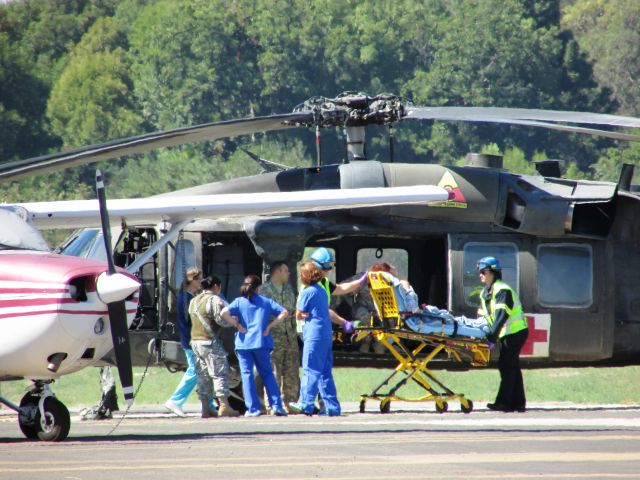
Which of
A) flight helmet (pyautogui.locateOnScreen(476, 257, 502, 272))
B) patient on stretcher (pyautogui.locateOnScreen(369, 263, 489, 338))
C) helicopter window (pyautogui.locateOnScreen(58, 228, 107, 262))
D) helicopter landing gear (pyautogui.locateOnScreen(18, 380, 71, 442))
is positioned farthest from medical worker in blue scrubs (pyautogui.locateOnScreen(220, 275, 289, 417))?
helicopter landing gear (pyautogui.locateOnScreen(18, 380, 71, 442))

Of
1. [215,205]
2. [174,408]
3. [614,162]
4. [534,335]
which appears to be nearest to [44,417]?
[215,205]

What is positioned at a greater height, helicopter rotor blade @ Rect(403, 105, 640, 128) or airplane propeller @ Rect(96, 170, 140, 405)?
helicopter rotor blade @ Rect(403, 105, 640, 128)

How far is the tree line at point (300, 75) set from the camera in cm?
6166

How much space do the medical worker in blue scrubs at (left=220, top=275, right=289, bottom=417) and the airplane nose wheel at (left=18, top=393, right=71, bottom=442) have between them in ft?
11.1

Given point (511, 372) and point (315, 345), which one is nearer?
point (315, 345)

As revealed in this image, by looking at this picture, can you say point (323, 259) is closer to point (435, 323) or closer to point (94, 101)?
point (435, 323)

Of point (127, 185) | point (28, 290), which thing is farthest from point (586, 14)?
point (28, 290)

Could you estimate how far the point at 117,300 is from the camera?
11.6 m

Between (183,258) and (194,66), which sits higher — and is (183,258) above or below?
above

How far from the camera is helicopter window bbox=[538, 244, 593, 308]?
664 inches

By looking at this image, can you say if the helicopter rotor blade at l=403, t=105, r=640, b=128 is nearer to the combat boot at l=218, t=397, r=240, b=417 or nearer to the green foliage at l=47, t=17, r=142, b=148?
the combat boot at l=218, t=397, r=240, b=417

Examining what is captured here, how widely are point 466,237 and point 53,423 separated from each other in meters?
6.42

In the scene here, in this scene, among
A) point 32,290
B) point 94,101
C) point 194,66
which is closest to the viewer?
point 32,290

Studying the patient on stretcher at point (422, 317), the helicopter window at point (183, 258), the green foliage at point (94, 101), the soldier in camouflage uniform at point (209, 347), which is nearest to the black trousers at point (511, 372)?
the patient on stretcher at point (422, 317)
